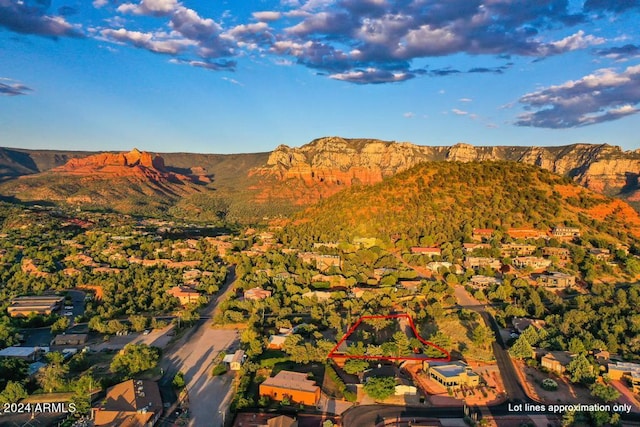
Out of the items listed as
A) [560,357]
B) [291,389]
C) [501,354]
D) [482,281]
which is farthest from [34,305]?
[560,357]

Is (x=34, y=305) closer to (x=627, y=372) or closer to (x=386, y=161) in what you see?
(x=627, y=372)

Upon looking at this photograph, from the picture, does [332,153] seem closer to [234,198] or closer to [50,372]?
[234,198]

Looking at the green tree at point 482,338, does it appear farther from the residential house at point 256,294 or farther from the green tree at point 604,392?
the residential house at point 256,294

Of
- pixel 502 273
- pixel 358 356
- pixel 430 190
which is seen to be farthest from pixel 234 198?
pixel 358 356

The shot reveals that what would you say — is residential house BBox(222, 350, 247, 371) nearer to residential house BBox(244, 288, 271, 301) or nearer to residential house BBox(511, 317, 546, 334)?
residential house BBox(244, 288, 271, 301)

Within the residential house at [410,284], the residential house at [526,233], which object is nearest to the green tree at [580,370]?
the residential house at [410,284]

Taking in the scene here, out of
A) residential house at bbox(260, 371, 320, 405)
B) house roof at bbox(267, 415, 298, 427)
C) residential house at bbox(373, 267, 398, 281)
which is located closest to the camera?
house roof at bbox(267, 415, 298, 427)

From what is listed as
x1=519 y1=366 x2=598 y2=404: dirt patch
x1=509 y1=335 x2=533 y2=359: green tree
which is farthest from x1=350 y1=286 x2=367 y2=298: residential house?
x1=519 y1=366 x2=598 y2=404: dirt patch
